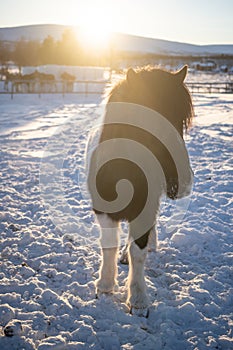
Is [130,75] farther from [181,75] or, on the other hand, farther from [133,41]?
[133,41]

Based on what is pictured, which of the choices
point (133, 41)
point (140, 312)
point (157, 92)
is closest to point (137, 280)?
point (140, 312)

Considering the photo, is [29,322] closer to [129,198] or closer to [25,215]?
[129,198]

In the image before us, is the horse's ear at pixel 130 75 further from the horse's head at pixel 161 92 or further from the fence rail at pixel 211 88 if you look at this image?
the fence rail at pixel 211 88

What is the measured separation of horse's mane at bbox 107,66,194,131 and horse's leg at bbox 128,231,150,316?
961mm

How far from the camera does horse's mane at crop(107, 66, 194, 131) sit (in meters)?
2.19

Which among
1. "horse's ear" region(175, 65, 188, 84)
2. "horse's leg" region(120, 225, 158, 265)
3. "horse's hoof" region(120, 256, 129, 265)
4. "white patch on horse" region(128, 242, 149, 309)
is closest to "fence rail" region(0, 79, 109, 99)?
"horse's leg" region(120, 225, 158, 265)

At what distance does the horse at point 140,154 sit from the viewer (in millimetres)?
2154

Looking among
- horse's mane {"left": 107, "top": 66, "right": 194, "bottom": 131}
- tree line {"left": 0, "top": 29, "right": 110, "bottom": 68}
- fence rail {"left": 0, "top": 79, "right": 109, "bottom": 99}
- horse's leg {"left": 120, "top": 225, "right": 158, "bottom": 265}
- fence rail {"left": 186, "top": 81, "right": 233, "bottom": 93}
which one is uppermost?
tree line {"left": 0, "top": 29, "right": 110, "bottom": 68}

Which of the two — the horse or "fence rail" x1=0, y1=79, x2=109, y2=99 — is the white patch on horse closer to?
the horse

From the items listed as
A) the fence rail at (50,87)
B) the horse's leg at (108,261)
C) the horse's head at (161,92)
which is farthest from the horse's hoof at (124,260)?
the fence rail at (50,87)

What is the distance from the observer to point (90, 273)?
3033mm

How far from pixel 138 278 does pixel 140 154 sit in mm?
1091

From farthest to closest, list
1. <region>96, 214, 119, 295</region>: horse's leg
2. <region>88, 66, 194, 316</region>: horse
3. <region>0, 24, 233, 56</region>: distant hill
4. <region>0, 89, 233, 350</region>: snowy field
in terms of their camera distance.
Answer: <region>0, 24, 233, 56</region>: distant hill, <region>96, 214, 119, 295</region>: horse's leg, <region>0, 89, 233, 350</region>: snowy field, <region>88, 66, 194, 316</region>: horse

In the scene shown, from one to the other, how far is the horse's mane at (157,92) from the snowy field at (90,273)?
0.97 meters
